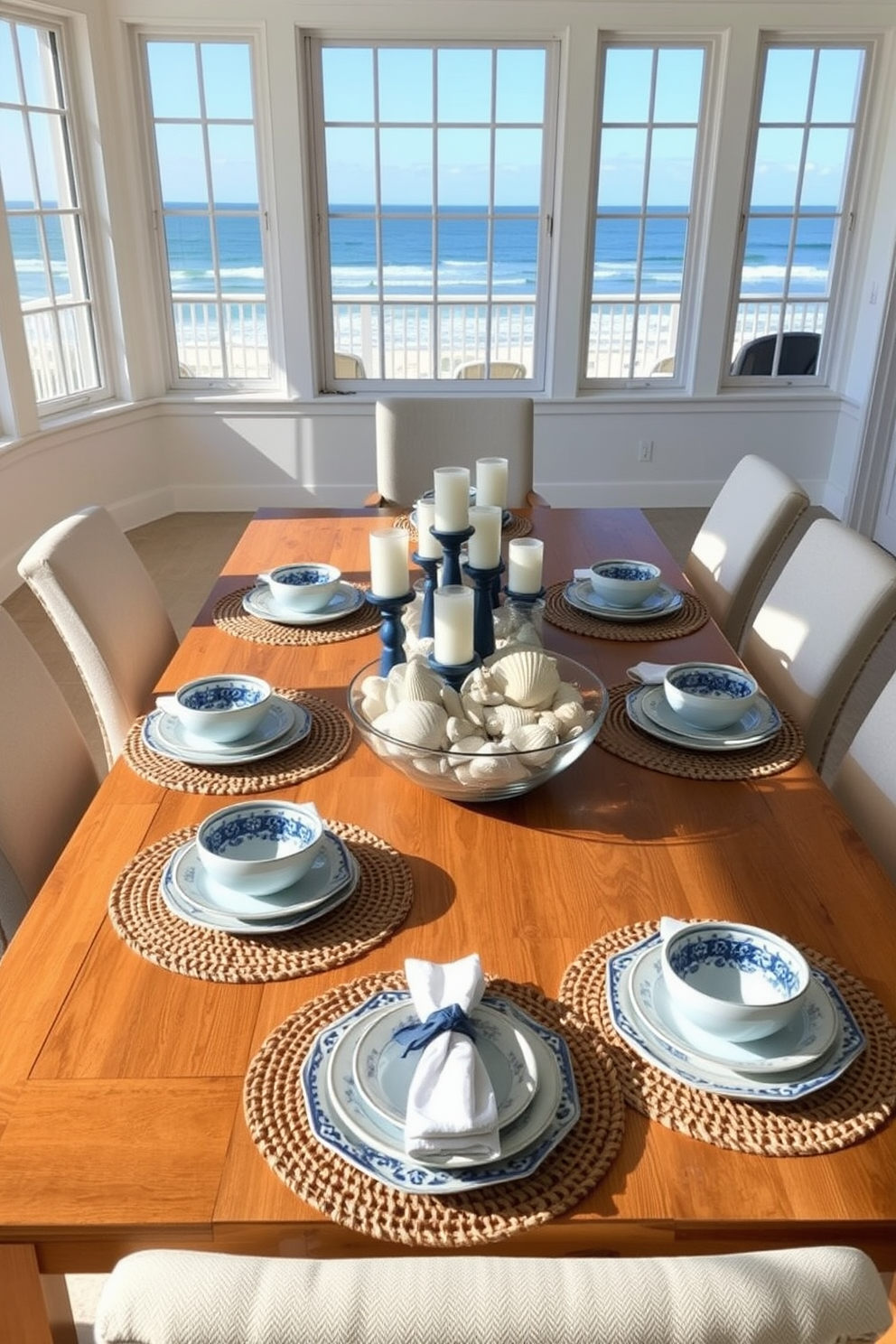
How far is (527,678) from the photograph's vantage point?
136 cm

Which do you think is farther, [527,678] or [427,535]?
[427,535]

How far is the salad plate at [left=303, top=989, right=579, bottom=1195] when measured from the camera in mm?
816

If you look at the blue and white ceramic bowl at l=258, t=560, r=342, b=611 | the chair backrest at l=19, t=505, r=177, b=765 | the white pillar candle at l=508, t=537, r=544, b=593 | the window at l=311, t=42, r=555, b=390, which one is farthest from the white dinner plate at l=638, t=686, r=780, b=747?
the window at l=311, t=42, r=555, b=390

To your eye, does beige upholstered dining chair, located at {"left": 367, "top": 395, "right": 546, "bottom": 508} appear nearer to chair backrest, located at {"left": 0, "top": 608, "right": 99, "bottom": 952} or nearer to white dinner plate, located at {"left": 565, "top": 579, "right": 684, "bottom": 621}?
white dinner plate, located at {"left": 565, "top": 579, "right": 684, "bottom": 621}

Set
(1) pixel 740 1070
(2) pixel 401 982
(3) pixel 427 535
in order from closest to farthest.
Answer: (1) pixel 740 1070 → (2) pixel 401 982 → (3) pixel 427 535

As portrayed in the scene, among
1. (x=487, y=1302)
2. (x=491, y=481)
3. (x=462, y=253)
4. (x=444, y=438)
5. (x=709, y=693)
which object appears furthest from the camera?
(x=462, y=253)

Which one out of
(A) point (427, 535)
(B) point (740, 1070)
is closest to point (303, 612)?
(A) point (427, 535)

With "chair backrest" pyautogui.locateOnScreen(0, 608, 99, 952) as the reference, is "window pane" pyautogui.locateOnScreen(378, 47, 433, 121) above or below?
above

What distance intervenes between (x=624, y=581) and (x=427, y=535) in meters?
0.47

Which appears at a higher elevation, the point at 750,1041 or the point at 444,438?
the point at 444,438

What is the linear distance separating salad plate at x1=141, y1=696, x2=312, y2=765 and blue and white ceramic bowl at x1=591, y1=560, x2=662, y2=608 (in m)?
0.71

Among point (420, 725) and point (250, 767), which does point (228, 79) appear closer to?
point (250, 767)

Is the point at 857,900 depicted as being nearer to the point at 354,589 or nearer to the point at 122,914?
the point at 122,914

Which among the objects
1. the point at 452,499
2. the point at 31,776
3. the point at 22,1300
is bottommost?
the point at 22,1300
